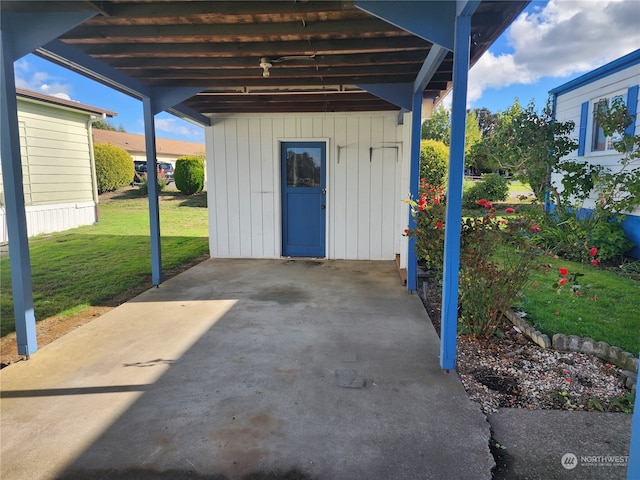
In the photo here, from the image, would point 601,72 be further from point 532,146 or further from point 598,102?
point 532,146

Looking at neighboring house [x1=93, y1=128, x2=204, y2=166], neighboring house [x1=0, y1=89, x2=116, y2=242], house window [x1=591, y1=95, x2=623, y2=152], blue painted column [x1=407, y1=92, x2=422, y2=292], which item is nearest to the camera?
blue painted column [x1=407, y1=92, x2=422, y2=292]

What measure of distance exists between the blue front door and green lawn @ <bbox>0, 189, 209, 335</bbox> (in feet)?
6.18

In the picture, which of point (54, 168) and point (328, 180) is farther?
point (54, 168)

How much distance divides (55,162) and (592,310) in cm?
1088

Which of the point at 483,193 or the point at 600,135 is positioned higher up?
the point at 600,135

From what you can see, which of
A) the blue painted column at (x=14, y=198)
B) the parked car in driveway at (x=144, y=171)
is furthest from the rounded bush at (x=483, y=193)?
the parked car in driveway at (x=144, y=171)

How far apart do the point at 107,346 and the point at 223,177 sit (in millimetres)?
4157

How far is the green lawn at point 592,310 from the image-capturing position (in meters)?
3.37

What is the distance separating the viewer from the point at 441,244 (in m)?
3.70

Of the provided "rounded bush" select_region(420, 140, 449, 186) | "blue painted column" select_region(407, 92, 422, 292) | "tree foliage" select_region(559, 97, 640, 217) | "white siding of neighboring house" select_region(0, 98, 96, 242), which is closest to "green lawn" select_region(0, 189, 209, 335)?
"white siding of neighboring house" select_region(0, 98, 96, 242)

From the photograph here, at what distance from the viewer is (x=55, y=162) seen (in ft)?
31.8

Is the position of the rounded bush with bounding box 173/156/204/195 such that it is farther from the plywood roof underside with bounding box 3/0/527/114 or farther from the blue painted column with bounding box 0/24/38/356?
the blue painted column with bounding box 0/24/38/356

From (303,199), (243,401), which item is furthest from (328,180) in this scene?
(243,401)

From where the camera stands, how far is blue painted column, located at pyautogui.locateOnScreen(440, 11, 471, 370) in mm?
2693
